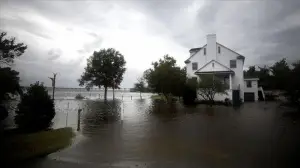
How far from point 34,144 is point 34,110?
3440 millimetres

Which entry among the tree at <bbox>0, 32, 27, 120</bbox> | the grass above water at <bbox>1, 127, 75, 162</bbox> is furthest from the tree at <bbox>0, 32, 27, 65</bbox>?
the grass above water at <bbox>1, 127, 75, 162</bbox>

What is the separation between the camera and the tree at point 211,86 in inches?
1022

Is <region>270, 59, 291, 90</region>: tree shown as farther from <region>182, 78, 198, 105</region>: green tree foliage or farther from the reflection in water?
<region>182, 78, 198, 105</region>: green tree foliage

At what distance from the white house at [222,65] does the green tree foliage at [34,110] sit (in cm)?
2196

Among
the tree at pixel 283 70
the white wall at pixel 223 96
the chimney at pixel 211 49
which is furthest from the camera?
the chimney at pixel 211 49

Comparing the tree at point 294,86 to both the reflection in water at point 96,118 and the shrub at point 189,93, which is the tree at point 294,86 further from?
the shrub at point 189,93

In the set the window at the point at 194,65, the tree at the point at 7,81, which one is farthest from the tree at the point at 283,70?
the window at the point at 194,65

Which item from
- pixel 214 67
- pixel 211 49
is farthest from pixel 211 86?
pixel 211 49

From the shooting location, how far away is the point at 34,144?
8.34 meters

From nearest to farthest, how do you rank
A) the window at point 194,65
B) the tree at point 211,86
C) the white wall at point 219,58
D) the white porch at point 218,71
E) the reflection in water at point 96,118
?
the reflection in water at point 96,118 → the tree at point 211,86 → the white porch at point 218,71 → the white wall at point 219,58 → the window at point 194,65

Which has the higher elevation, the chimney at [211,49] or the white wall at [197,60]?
the chimney at [211,49]

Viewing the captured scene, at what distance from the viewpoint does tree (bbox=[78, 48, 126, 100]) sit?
158ft

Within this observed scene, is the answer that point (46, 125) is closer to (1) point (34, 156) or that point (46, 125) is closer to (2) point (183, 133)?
(1) point (34, 156)

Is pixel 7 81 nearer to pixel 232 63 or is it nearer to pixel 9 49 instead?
pixel 9 49
